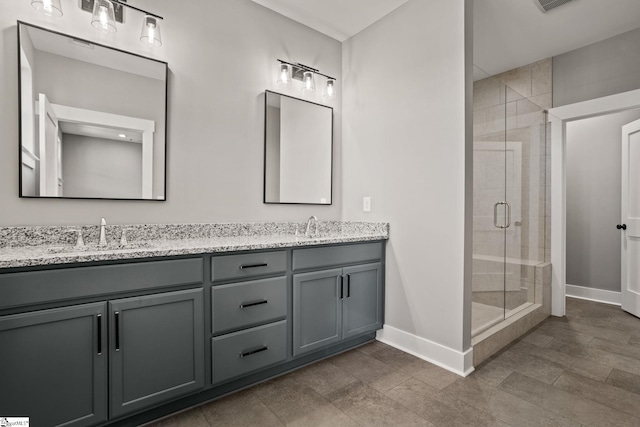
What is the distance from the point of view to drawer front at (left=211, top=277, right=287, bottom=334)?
180 centimetres

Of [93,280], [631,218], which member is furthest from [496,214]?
[93,280]

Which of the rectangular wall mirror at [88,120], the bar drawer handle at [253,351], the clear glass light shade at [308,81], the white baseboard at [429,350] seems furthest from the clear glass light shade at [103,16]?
the white baseboard at [429,350]

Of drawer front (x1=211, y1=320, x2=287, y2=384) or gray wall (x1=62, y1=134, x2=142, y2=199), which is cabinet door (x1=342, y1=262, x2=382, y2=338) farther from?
gray wall (x1=62, y1=134, x2=142, y2=199)

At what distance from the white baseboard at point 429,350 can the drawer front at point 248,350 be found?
991 mm

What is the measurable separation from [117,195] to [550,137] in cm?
411

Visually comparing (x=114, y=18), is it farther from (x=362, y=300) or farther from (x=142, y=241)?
(x=362, y=300)

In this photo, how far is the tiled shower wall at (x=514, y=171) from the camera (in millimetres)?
2582

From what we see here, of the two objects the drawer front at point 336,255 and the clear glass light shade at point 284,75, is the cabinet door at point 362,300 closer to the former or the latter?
the drawer front at point 336,255

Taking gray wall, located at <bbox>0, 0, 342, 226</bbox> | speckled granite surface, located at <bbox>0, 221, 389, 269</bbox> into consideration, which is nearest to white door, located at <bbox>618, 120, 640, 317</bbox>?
speckled granite surface, located at <bbox>0, 221, 389, 269</bbox>

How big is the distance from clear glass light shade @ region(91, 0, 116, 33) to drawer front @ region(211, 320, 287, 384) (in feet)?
6.26

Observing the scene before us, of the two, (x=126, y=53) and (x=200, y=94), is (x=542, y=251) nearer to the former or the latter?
(x=200, y=94)

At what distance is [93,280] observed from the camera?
4.72 ft

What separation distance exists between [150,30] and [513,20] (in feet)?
9.50

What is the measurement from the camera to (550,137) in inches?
138
